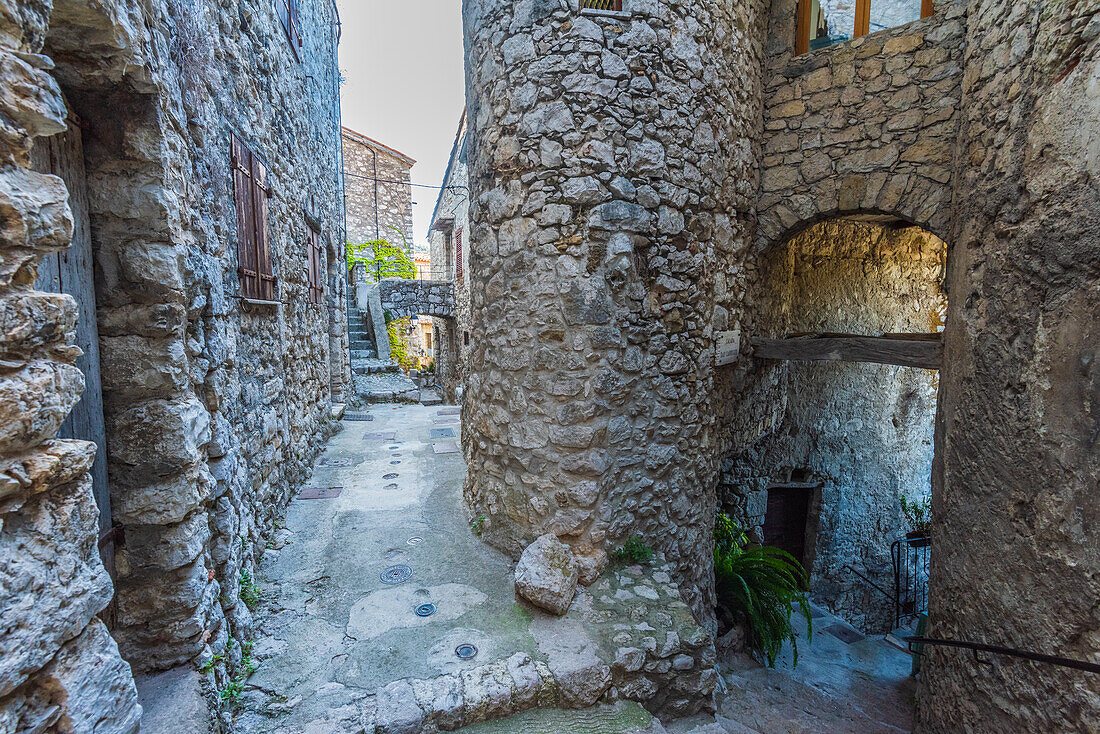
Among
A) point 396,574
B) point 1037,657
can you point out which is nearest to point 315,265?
point 396,574

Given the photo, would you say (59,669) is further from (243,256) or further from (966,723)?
(966,723)

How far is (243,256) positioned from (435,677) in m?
2.74

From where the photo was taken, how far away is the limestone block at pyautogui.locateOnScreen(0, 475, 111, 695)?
988 mm

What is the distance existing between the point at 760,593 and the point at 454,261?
11.7 m

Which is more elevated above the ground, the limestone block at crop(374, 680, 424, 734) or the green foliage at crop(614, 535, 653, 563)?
the green foliage at crop(614, 535, 653, 563)

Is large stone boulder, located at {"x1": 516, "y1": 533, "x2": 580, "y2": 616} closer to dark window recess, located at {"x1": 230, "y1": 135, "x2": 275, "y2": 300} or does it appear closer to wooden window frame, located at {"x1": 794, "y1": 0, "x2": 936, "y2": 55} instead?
dark window recess, located at {"x1": 230, "y1": 135, "x2": 275, "y2": 300}

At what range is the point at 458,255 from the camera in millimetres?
13484

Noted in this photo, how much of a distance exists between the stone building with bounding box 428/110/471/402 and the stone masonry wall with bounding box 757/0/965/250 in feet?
26.6

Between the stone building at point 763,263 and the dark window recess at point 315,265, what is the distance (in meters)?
2.81

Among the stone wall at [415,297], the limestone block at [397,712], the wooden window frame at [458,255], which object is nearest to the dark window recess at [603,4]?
the limestone block at [397,712]

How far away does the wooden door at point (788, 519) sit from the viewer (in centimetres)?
698

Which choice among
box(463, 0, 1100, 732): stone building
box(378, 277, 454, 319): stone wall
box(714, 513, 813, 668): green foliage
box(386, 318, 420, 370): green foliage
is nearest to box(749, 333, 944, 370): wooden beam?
box(463, 0, 1100, 732): stone building

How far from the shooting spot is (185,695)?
181 centimetres

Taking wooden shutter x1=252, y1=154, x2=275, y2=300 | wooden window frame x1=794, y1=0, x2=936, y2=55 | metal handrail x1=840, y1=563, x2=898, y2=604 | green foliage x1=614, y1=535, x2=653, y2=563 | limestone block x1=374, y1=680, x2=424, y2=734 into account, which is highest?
wooden window frame x1=794, y1=0, x2=936, y2=55
